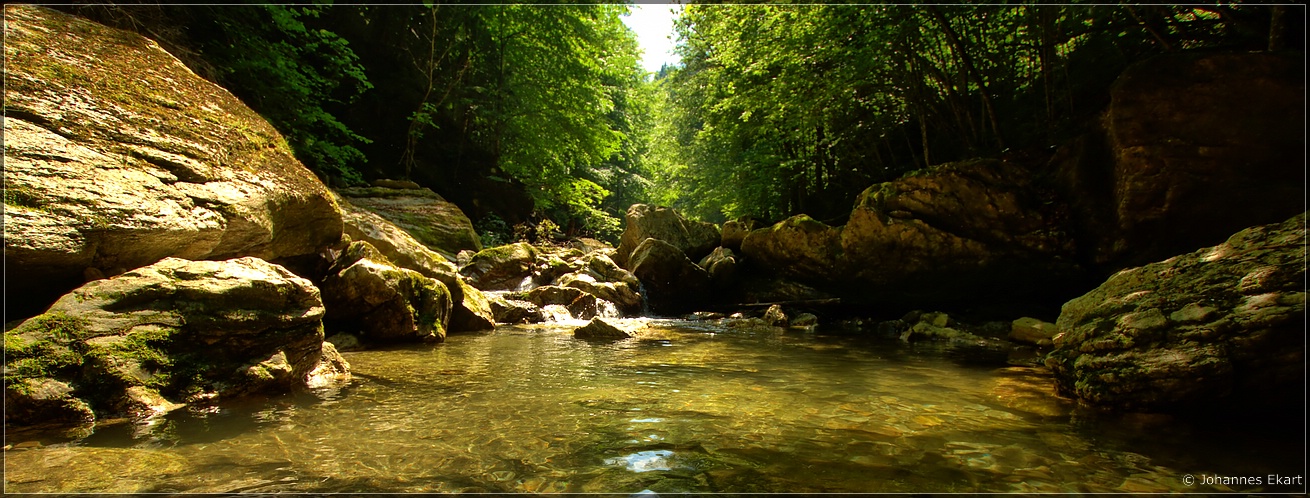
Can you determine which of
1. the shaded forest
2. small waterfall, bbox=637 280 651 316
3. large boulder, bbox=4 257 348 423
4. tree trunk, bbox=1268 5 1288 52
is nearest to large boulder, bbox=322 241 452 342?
large boulder, bbox=4 257 348 423

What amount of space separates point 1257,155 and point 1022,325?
3.33 m

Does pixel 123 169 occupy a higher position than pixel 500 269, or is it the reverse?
pixel 123 169

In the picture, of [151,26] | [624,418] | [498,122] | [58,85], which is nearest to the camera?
[624,418]

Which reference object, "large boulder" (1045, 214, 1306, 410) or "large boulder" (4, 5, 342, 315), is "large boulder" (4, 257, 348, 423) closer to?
"large boulder" (4, 5, 342, 315)

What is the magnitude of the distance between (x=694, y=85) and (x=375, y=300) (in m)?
15.8

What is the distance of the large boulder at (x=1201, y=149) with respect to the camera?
20.2ft

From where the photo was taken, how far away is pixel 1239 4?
7.37 meters

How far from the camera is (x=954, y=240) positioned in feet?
29.4

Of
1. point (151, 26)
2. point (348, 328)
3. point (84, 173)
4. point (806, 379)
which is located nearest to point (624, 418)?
point (806, 379)

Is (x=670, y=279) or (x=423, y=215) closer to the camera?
(x=423, y=215)

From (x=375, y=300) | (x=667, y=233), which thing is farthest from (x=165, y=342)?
(x=667, y=233)

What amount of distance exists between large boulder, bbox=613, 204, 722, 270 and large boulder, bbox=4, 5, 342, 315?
10485mm

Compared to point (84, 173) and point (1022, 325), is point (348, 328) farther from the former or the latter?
point (1022, 325)

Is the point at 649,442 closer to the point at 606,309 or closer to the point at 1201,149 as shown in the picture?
the point at 606,309
